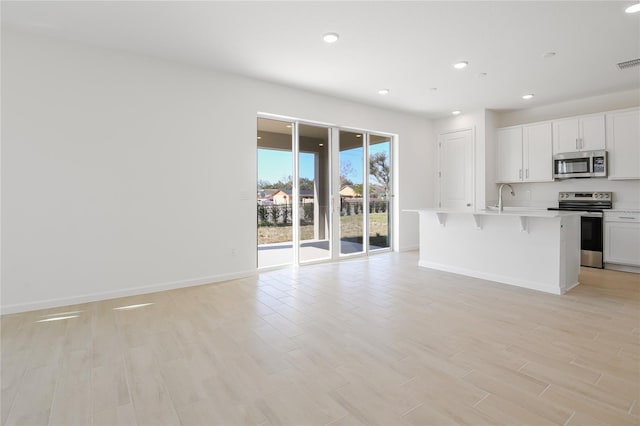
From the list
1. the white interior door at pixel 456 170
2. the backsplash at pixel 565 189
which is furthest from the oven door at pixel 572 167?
the white interior door at pixel 456 170

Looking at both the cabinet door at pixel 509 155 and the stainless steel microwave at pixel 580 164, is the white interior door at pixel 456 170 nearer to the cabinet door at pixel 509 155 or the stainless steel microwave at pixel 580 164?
the cabinet door at pixel 509 155

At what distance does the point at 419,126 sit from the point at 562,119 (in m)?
2.56

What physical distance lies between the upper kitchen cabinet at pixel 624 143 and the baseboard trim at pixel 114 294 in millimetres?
6001

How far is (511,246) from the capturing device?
421 centimetres

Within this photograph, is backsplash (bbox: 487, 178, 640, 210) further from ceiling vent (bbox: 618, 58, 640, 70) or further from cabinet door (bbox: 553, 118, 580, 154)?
ceiling vent (bbox: 618, 58, 640, 70)

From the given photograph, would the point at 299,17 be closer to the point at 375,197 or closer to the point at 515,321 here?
the point at 515,321

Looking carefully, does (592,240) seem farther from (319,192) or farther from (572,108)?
(319,192)

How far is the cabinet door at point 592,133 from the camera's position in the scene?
5297mm

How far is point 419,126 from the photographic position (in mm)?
7207

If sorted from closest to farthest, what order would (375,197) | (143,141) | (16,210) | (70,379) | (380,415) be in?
(380,415) < (70,379) < (16,210) < (143,141) < (375,197)

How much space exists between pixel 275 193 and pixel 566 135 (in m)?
5.15

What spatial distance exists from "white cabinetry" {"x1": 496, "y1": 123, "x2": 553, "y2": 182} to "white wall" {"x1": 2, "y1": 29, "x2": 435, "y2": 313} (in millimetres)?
4496

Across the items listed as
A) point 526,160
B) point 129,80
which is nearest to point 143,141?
point 129,80

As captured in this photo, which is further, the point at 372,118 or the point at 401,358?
the point at 372,118
